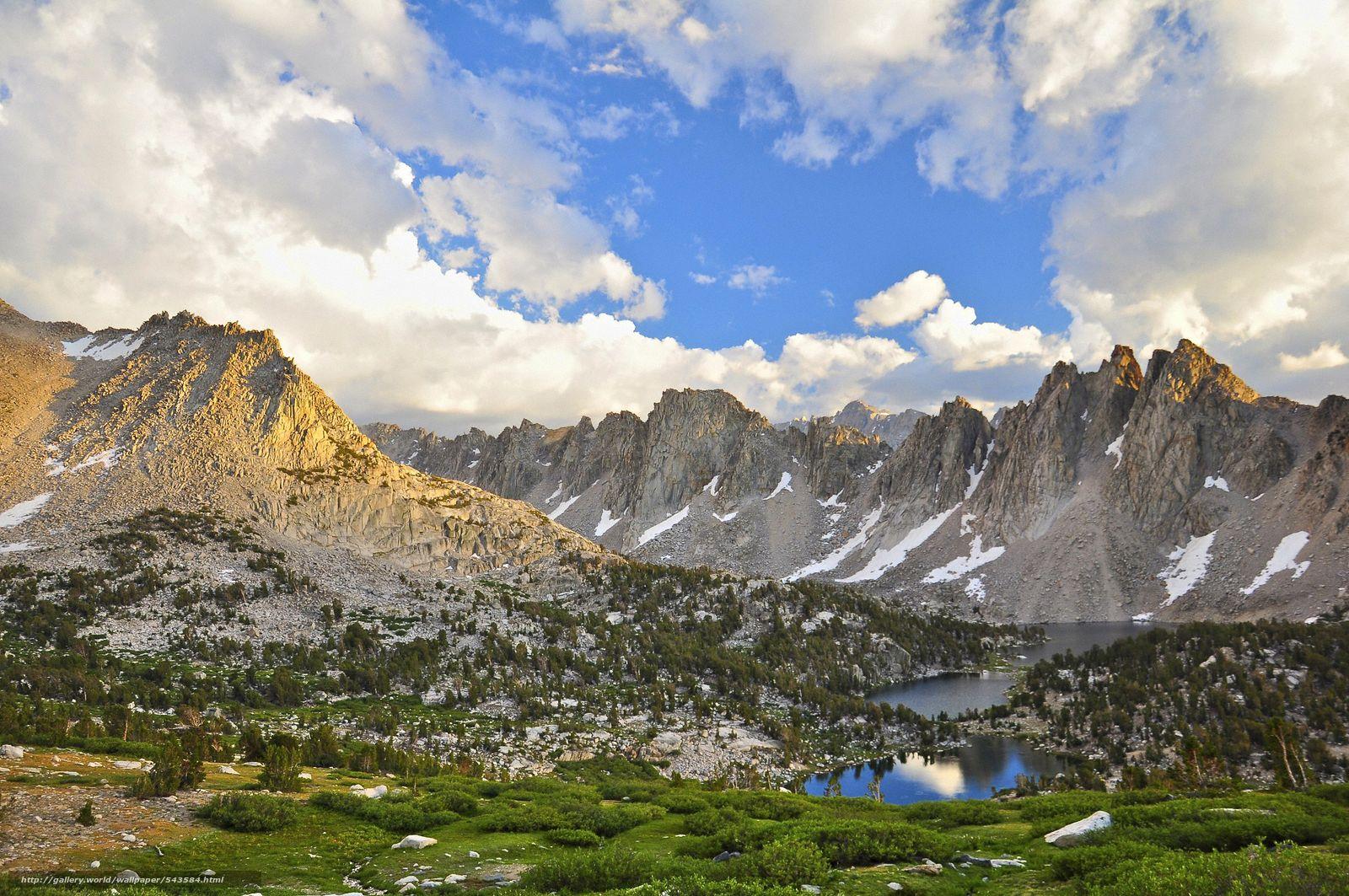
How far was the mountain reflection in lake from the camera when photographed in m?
57.0

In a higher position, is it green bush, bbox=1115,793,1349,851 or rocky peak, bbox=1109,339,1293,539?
rocky peak, bbox=1109,339,1293,539

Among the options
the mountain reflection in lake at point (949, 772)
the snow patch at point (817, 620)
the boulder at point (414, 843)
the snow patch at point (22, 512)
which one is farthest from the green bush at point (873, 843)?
the snow patch at point (22, 512)

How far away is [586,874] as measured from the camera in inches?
559

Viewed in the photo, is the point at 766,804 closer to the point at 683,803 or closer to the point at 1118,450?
the point at 683,803

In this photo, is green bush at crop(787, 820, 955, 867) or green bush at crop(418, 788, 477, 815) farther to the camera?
green bush at crop(418, 788, 477, 815)

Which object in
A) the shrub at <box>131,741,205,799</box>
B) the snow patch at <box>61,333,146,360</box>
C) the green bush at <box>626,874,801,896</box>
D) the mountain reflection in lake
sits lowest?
the mountain reflection in lake

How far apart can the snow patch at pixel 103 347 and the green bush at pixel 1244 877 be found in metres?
177

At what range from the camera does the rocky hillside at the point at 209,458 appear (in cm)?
10225

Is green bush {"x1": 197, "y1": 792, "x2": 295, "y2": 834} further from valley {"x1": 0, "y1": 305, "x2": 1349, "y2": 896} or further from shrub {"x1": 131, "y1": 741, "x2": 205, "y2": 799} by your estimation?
shrub {"x1": 131, "y1": 741, "x2": 205, "y2": 799}

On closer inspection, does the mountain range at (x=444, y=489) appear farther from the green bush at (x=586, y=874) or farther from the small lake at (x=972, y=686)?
the green bush at (x=586, y=874)

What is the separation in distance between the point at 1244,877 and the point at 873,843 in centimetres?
907

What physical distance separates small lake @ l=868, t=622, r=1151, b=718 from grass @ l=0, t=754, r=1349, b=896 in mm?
68166

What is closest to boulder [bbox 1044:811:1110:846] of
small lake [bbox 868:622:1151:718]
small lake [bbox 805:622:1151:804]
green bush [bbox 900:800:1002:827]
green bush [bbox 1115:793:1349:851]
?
green bush [bbox 1115:793:1349:851]

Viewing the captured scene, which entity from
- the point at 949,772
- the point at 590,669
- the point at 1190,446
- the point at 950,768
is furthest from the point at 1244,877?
the point at 1190,446
